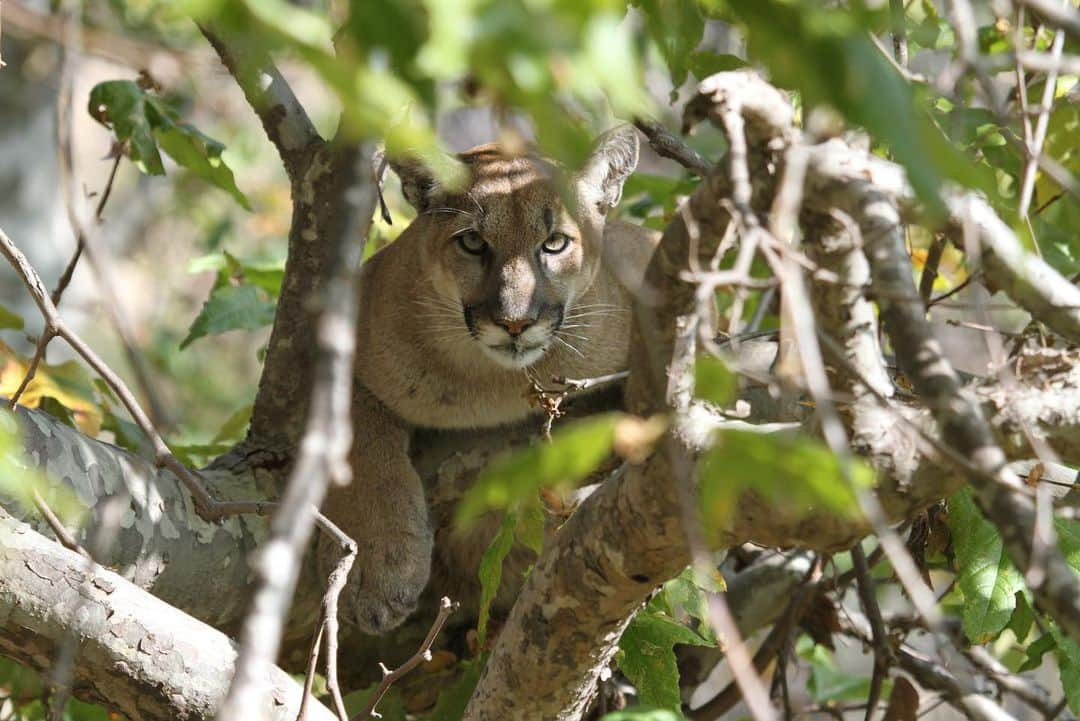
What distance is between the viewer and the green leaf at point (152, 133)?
359cm

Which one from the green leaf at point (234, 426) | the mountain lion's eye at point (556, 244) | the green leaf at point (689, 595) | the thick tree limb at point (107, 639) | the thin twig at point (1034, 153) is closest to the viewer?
the thin twig at point (1034, 153)

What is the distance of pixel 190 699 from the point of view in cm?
256

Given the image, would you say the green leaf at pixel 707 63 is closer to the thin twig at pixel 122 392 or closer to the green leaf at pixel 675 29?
the green leaf at pixel 675 29

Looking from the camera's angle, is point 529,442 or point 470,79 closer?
point 470,79

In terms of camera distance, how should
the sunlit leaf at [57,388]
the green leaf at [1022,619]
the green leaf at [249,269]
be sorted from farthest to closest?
the green leaf at [249,269] < the sunlit leaf at [57,388] < the green leaf at [1022,619]

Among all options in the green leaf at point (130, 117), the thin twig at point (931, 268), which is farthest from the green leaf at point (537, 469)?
the green leaf at point (130, 117)

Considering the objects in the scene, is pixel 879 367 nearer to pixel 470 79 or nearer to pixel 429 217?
pixel 470 79

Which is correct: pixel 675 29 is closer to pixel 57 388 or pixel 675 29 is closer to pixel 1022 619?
pixel 1022 619

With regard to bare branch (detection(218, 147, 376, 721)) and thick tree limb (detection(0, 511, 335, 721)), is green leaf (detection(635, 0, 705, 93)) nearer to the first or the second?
bare branch (detection(218, 147, 376, 721))

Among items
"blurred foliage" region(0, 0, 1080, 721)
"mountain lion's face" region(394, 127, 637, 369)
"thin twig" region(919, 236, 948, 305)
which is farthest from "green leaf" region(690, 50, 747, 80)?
"thin twig" region(919, 236, 948, 305)

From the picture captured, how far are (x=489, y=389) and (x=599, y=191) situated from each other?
0.83 meters

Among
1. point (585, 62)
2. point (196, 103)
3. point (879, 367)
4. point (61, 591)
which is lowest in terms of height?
point (196, 103)

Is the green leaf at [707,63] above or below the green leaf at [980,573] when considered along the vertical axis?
above

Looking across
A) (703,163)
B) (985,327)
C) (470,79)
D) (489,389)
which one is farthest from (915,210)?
(489,389)
